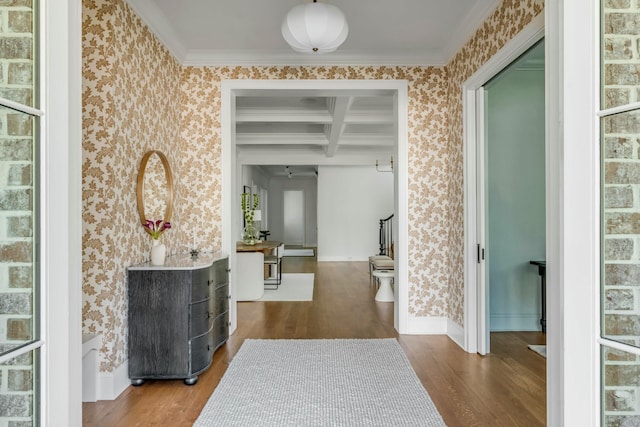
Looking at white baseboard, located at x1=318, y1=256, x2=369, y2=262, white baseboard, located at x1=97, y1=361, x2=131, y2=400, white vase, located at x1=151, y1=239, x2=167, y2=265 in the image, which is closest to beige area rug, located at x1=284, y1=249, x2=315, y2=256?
white baseboard, located at x1=318, y1=256, x2=369, y2=262

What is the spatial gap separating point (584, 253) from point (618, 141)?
311mm

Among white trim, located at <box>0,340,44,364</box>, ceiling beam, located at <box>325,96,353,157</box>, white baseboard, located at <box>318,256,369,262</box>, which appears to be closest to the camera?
white trim, located at <box>0,340,44,364</box>

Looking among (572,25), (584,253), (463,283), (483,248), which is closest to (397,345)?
(463,283)

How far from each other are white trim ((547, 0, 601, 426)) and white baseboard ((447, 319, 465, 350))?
8.40 ft

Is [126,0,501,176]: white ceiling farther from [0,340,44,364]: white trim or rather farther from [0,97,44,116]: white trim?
[0,340,44,364]: white trim

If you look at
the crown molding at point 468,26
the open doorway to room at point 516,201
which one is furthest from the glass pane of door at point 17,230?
A: the open doorway to room at point 516,201

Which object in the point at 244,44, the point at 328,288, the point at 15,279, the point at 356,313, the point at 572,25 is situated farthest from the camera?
the point at 328,288

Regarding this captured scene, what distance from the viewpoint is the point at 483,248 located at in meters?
3.38

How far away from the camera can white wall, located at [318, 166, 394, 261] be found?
10.5 meters

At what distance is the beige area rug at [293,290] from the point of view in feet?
18.6

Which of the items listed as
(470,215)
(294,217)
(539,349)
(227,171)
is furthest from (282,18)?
(294,217)

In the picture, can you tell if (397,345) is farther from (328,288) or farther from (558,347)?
(328,288)

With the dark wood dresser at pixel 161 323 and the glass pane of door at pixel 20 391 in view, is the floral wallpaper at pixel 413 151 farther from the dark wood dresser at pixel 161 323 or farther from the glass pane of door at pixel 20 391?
the glass pane of door at pixel 20 391

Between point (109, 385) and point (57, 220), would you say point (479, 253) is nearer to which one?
point (109, 385)
